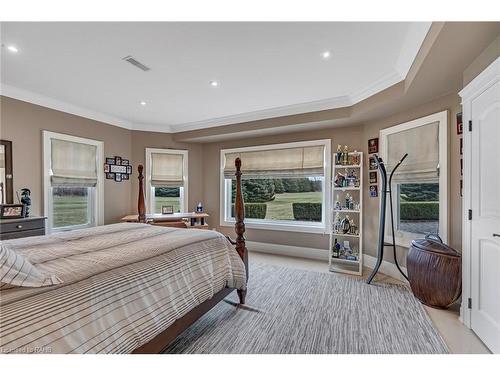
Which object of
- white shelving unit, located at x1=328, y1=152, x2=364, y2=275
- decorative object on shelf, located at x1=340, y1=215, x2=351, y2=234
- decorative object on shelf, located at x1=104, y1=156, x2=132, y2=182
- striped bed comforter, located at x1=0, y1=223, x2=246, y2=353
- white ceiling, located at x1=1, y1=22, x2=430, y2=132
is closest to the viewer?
striped bed comforter, located at x1=0, y1=223, x2=246, y2=353

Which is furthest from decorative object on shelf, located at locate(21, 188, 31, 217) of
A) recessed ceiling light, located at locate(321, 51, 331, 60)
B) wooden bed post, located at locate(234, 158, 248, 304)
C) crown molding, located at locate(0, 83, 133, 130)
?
recessed ceiling light, located at locate(321, 51, 331, 60)

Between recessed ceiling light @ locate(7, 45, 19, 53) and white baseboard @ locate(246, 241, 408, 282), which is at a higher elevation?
recessed ceiling light @ locate(7, 45, 19, 53)

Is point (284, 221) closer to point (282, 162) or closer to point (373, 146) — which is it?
point (282, 162)

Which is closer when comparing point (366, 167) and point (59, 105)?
point (59, 105)

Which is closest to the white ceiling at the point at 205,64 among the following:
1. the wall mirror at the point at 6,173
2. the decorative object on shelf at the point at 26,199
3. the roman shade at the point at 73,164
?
the roman shade at the point at 73,164

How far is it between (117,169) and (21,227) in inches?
74.5

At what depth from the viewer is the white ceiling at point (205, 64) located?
2.07m

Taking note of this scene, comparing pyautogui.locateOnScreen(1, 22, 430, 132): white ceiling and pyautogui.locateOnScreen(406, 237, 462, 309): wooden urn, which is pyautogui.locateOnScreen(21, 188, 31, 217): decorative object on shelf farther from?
pyautogui.locateOnScreen(406, 237, 462, 309): wooden urn

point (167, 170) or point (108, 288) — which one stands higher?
point (167, 170)

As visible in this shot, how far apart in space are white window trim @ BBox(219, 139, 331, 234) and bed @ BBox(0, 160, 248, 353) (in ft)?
8.12

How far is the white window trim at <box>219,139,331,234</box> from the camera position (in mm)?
4391

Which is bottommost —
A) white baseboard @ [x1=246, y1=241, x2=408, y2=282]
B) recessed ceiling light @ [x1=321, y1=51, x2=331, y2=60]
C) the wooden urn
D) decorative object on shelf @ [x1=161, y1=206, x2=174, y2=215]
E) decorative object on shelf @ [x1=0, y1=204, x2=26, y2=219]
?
white baseboard @ [x1=246, y1=241, x2=408, y2=282]

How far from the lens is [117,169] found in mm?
4715

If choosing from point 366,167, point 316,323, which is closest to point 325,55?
point 366,167
